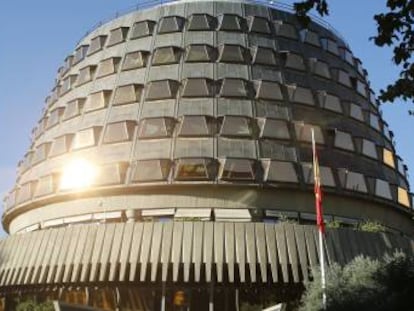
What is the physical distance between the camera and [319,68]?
46562mm

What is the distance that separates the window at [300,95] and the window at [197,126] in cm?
660

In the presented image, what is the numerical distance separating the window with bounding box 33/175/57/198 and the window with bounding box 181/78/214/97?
10.7 meters

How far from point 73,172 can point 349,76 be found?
2245 cm

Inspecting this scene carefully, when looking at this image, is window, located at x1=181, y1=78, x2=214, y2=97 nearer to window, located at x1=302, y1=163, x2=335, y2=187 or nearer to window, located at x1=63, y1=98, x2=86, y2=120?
window, located at x1=302, y1=163, x2=335, y2=187

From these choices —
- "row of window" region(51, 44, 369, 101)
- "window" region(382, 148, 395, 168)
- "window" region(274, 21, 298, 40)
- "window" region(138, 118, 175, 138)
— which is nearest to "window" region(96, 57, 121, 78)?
"row of window" region(51, 44, 369, 101)

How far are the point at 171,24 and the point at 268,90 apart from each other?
9561 mm

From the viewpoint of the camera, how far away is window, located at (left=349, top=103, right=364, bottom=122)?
46.1 metres

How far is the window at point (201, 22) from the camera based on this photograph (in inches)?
1815

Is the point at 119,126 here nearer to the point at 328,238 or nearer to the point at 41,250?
the point at 41,250

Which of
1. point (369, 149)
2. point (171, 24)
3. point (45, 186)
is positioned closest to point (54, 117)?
point (45, 186)

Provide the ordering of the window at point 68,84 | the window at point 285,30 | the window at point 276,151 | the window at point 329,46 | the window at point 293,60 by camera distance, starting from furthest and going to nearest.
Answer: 1. the window at point 68,84
2. the window at point 329,46
3. the window at point 285,30
4. the window at point 293,60
5. the window at point 276,151

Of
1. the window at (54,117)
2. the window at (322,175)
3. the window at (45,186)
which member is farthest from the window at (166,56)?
the window at (322,175)

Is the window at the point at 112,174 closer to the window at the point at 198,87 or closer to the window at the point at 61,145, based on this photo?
the window at the point at 61,145

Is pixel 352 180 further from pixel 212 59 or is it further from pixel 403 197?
pixel 212 59
